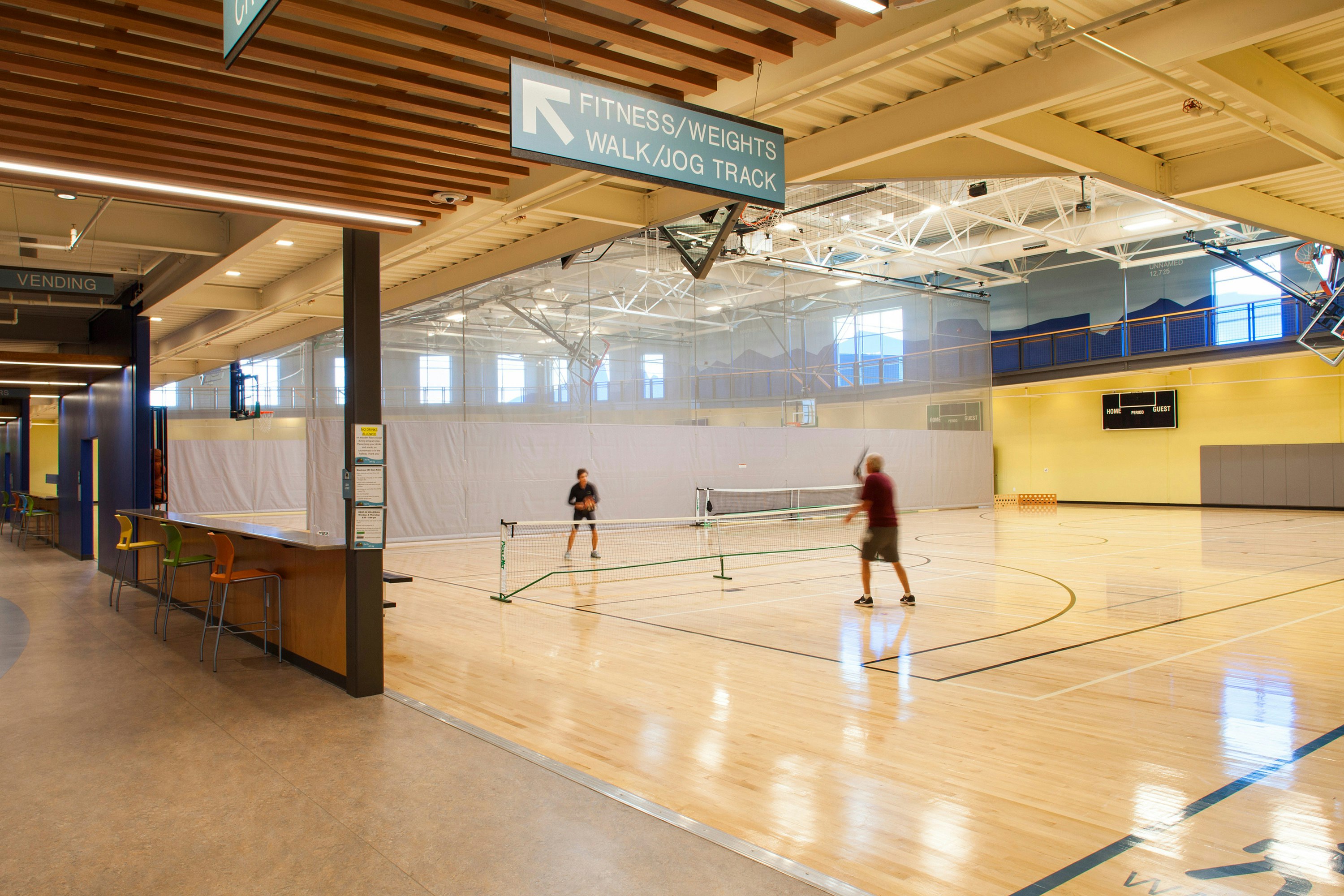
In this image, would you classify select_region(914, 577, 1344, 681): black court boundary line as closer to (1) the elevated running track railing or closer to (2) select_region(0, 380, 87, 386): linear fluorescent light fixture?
(1) the elevated running track railing

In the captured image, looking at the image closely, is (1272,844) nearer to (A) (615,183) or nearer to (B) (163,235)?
(A) (615,183)

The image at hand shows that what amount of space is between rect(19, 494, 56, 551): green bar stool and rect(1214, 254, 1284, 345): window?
26.5 metres

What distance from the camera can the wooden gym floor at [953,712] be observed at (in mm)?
3219

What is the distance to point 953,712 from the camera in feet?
16.3

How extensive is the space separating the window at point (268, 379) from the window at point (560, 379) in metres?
8.60

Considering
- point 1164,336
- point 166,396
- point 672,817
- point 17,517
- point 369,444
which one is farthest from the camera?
point 166,396

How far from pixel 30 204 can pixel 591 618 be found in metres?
6.61

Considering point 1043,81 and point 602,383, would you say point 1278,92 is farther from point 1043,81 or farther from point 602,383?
point 602,383

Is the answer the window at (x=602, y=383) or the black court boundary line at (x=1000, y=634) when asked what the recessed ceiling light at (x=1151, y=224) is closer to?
the black court boundary line at (x=1000, y=634)

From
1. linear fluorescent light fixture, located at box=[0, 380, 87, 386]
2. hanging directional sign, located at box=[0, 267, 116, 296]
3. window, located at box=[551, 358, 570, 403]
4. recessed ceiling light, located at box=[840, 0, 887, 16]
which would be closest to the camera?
recessed ceiling light, located at box=[840, 0, 887, 16]

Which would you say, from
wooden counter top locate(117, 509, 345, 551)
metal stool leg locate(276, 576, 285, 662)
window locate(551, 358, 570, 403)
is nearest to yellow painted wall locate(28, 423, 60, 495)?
window locate(551, 358, 570, 403)

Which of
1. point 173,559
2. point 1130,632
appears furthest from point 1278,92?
point 173,559

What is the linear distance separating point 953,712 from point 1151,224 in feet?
→ 56.6

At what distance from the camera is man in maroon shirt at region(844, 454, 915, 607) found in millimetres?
8414
